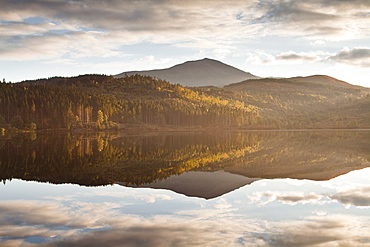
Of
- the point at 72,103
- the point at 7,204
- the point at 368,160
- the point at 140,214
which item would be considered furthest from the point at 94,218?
the point at 72,103

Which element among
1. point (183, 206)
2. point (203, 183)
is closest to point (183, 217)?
point (183, 206)

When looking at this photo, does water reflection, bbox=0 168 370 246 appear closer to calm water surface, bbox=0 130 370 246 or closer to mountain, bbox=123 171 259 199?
calm water surface, bbox=0 130 370 246

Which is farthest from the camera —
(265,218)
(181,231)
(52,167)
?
(52,167)

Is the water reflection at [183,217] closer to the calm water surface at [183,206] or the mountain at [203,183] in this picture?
the calm water surface at [183,206]

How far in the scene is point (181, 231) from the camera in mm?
13383

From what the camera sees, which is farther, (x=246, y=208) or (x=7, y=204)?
(x=7, y=204)

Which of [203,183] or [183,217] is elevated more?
[183,217]

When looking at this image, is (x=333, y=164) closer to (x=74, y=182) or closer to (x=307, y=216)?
(x=307, y=216)

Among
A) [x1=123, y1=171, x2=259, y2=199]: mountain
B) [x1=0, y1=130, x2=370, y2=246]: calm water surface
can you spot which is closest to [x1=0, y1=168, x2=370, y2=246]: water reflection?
[x1=0, y1=130, x2=370, y2=246]: calm water surface

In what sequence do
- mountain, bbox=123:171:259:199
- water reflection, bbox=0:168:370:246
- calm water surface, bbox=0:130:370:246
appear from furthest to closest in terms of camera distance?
mountain, bbox=123:171:259:199 → calm water surface, bbox=0:130:370:246 → water reflection, bbox=0:168:370:246

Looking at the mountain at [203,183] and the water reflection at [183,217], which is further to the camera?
the mountain at [203,183]

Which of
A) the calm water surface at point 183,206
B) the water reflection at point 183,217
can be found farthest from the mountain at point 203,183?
the water reflection at point 183,217

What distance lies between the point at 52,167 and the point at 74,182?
817 cm

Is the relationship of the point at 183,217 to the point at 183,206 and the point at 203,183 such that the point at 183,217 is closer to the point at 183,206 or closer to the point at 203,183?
the point at 183,206
